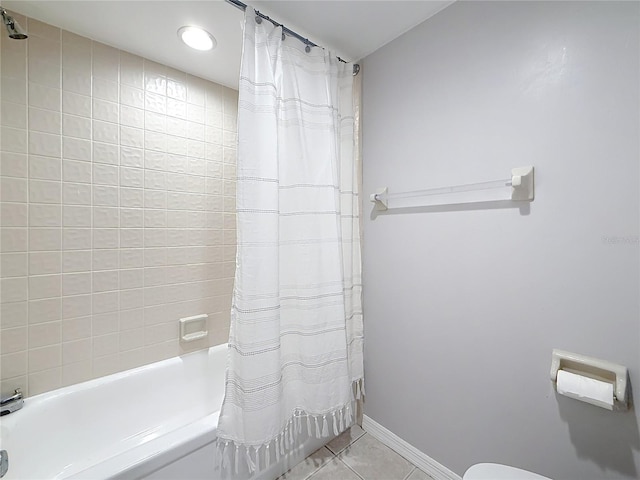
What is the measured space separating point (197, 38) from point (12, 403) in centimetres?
191

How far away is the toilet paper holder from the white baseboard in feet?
2.42

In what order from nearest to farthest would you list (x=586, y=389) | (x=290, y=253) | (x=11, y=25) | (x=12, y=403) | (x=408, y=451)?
(x=586, y=389), (x=11, y=25), (x=12, y=403), (x=290, y=253), (x=408, y=451)

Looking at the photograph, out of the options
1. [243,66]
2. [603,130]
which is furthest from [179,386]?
[603,130]

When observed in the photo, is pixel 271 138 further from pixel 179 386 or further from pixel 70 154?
pixel 179 386

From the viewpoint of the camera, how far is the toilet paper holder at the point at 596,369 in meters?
0.85

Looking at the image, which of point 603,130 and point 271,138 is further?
point 271,138

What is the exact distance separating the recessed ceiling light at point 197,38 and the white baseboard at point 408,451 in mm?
2313

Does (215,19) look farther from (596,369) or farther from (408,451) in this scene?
(408,451)

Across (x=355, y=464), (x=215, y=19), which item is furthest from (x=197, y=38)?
(x=355, y=464)

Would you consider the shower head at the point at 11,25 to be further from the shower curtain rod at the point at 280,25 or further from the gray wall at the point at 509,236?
the gray wall at the point at 509,236

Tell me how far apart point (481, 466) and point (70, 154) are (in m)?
2.21

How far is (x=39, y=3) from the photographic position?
3.89ft

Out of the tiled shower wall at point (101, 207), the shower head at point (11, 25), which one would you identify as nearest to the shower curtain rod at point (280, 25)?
the tiled shower wall at point (101, 207)

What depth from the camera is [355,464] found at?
1446mm
